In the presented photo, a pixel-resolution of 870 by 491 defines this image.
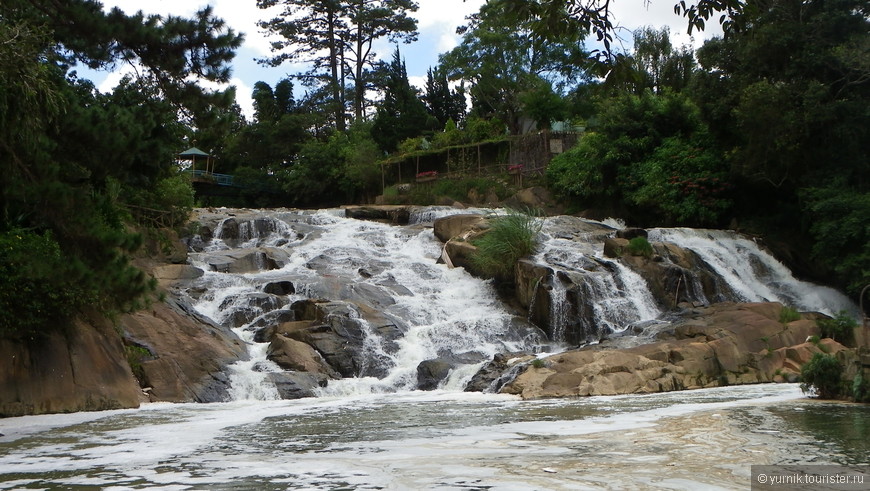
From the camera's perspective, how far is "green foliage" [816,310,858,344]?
48.4 feet

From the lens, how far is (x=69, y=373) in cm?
1093

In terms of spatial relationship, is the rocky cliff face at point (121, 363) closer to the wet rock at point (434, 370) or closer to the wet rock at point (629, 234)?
the wet rock at point (434, 370)

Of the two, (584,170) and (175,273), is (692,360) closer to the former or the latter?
(175,273)

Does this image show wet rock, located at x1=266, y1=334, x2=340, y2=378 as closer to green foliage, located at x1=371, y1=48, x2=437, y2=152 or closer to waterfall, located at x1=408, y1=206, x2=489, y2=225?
Result: waterfall, located at x1=408, y1=206, x2=489, y2=225

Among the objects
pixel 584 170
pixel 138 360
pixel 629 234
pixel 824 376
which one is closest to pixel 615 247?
pixel 629 234

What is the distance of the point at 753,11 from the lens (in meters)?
6.19

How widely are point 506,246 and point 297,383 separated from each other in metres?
7.15

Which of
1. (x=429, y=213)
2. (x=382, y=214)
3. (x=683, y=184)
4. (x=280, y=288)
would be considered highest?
(x=683, y=184)

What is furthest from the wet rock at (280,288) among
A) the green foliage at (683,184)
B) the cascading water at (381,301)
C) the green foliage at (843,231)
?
the green foliage at (683,184)

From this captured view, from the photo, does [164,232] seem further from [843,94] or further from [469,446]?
[843,94]

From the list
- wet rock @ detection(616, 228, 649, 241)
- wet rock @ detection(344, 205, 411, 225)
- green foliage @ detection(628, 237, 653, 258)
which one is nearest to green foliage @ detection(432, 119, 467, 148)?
wet rock @ detection(344, 205, 411, 225)

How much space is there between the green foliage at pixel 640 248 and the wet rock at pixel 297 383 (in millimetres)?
8648

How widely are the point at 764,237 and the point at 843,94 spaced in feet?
14.3

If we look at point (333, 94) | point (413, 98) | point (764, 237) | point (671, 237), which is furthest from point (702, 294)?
point (333, 94)
